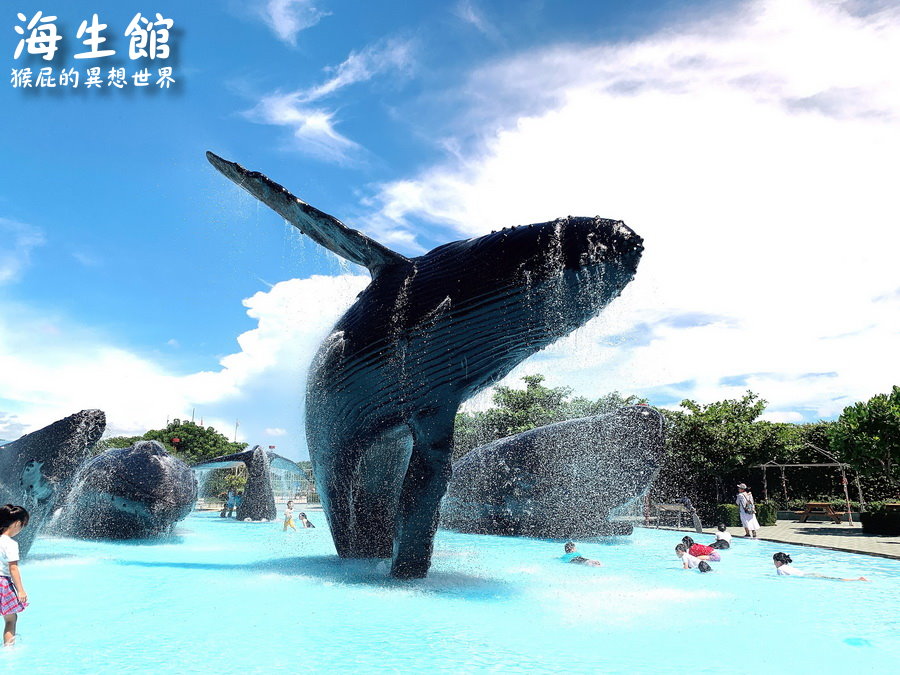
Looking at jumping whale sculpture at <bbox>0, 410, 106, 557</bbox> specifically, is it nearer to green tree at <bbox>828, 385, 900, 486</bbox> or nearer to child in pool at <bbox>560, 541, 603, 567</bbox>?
child in pool at <bbox>560, 541, 603, 567</bbox>

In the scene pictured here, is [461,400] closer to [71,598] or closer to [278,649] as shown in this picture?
[278,649]

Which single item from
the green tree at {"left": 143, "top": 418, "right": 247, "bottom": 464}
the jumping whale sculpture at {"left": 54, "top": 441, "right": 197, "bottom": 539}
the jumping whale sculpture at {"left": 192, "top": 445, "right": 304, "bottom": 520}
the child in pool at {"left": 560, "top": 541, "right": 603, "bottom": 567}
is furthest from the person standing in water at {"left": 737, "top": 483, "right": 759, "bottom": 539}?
the green tree at {"left": 143, "top": 418, "right": 247, "bottom": 464}

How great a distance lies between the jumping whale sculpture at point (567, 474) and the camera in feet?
56.6

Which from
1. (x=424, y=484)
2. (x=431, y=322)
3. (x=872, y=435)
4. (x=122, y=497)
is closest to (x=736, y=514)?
(x=872, y=435)

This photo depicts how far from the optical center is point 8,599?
5.72 metres

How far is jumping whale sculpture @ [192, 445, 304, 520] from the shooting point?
74.3ft

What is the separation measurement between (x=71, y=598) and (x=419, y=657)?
566 centimetres

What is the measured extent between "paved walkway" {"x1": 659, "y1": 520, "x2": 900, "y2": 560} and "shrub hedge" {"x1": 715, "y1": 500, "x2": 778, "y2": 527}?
17.7 inches

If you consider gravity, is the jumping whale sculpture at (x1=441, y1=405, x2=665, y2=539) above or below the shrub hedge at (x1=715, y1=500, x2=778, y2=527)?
above

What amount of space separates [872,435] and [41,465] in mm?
24523

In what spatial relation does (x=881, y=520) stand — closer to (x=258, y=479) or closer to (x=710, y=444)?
(x=710, y=444)

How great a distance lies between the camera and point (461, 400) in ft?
28.7

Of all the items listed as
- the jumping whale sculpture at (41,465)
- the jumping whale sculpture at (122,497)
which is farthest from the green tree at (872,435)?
the jumping whale sculpture at (41,465)

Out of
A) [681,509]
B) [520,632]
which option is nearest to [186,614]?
[520,632]
